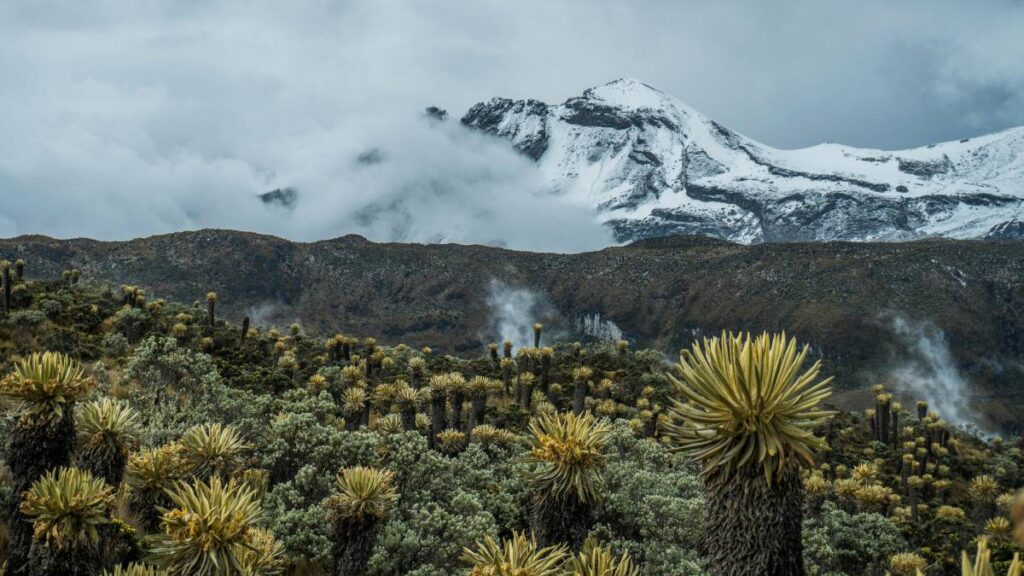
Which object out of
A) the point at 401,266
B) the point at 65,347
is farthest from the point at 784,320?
the point at 65,347

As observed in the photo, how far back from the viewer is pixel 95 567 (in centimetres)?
733

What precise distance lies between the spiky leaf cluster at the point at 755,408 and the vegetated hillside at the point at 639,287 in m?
118

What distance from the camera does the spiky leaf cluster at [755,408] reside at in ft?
19.1

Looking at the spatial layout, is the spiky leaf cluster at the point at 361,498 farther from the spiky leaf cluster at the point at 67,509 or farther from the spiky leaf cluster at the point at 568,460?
the spiky leaf cluster at the point at 67,509

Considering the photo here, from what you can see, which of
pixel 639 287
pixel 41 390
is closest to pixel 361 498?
pixel 41 390

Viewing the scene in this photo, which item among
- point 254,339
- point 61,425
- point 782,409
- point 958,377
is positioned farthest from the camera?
point 958,377

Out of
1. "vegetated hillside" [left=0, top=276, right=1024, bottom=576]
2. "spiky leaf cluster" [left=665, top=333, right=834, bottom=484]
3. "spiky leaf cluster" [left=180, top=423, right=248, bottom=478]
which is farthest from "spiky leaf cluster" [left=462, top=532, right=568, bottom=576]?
"spiky leaf cluster" [left=180, top=423, right=248, bottom=478]

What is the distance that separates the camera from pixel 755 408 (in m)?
5.88

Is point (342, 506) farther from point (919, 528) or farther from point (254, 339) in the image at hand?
point (254, 339)

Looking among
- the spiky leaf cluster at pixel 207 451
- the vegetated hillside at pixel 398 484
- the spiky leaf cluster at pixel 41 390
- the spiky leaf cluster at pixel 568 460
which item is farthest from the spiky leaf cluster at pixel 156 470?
the spiky leaf cluster at pixel 568 460

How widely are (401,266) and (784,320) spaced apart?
88.4 m

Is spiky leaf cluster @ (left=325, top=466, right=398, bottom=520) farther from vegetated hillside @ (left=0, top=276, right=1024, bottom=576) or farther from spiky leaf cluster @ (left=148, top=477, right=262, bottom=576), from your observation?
spiky leaf cluster @ (left=148, top=477, right=262, bottom=576)

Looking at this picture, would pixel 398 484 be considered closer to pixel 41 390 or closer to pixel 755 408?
pixel 41 390

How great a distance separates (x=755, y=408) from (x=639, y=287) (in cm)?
15293
